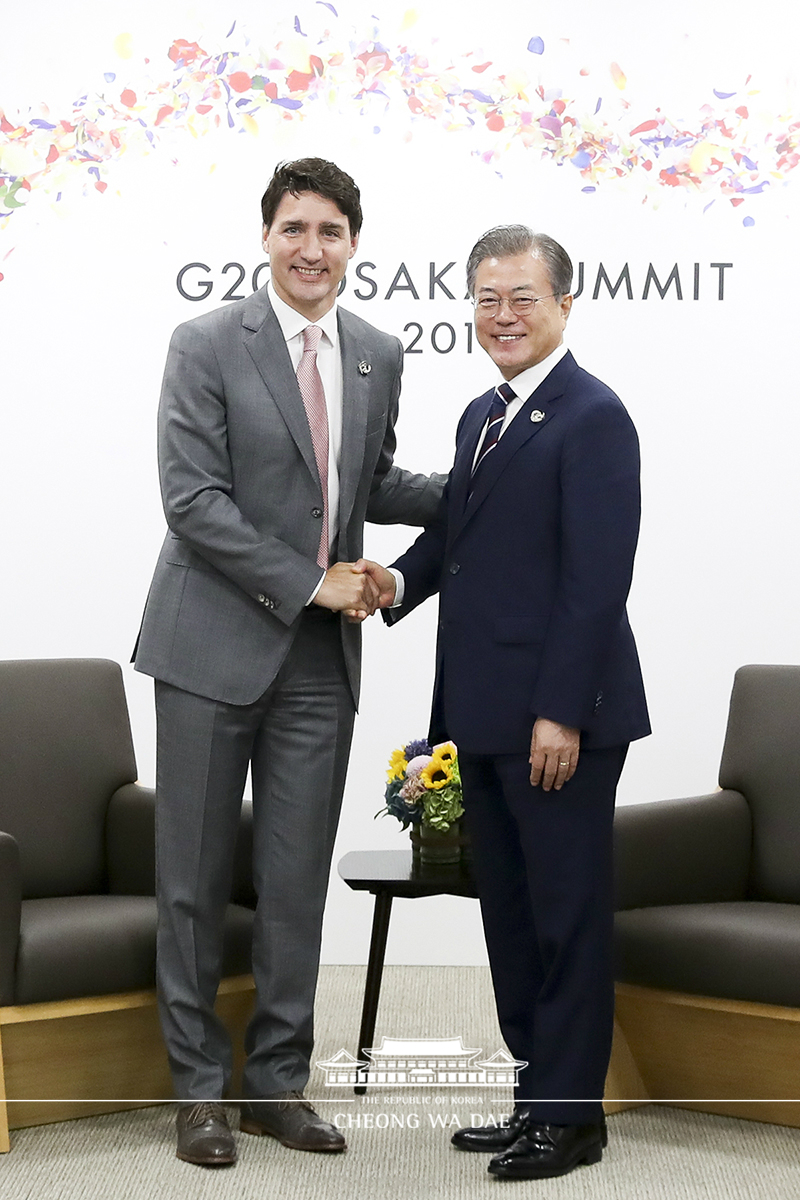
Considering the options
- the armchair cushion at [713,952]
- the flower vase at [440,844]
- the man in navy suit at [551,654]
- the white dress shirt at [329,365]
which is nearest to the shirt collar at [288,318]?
the white dress shirt at [329,365]

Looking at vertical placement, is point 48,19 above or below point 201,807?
Answer: above

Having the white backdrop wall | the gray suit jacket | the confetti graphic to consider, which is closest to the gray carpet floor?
the gray suit jacket

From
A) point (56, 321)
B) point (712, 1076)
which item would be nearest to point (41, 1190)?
point (712, 1076)

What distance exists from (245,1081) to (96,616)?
1826 mm

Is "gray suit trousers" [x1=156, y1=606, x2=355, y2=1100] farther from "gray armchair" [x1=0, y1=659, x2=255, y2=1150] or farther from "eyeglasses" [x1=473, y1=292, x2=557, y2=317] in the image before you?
"eyeglasses" [x1=473, y1=292, x2=557, y2=317]

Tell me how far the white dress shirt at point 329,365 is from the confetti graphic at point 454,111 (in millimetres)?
1581

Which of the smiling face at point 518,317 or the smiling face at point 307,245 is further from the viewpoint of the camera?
the smiling face at point 307,245

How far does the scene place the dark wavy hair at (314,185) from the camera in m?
2.55

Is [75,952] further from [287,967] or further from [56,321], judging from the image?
[56,321]

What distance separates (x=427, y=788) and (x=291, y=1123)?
77 cm

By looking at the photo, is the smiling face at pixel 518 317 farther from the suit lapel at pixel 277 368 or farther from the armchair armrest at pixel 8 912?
the armchair armrest at pixel 8 912

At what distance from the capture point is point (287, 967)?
8.57 ft

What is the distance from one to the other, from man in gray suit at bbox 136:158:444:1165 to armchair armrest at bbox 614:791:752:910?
1.96 ft

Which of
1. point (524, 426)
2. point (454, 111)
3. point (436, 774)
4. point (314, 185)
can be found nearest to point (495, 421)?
point (524, 426)
